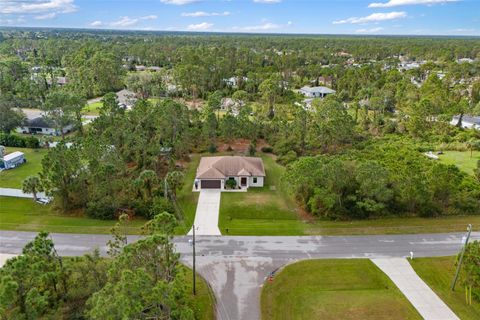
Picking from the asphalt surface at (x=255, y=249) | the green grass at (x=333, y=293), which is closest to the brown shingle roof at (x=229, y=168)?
the asphalt surface at (x=255, y=249)

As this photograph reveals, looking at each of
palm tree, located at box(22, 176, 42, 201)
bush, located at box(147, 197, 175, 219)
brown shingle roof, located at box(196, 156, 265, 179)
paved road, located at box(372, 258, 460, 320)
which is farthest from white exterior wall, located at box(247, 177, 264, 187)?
palm tree, located at box(22, 176, 42, 201)

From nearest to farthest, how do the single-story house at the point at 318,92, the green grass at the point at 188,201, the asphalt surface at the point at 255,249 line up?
the asphalt surface at the point at 255,249
the green grass at the point at 188,201
the single-story house at the point at 318,92

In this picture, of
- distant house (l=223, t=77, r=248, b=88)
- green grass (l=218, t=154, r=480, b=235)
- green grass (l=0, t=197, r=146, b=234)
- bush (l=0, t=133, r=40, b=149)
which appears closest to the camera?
green grass (l=0, t=197, r=146, b=234)

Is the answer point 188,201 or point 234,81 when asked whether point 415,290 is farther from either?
point 234,81

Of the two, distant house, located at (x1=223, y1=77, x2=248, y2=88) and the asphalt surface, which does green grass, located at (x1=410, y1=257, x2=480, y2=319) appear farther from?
distant house, located at (x1=223, y1=77, x2=248, y2=88)

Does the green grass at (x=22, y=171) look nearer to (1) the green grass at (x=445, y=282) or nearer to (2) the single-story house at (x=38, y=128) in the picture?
(2) the single-story house at (x=38, y=128)

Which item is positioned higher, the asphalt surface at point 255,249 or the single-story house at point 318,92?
the single-story house at point 318,92
